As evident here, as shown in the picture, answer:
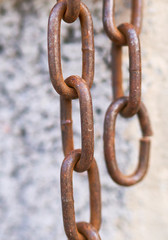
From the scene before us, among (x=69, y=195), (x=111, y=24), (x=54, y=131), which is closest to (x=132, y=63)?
(x=111, y=24)

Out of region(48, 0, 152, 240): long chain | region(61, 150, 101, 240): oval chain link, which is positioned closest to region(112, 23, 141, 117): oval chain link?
region(48, 0, 152, 240): long chain

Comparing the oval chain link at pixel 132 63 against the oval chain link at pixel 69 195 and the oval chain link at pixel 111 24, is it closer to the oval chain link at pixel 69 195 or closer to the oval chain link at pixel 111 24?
the oval chain link at pixel 111 24

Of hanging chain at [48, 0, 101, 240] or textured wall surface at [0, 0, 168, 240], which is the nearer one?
hanging chain at [48, 0, 101, 240]

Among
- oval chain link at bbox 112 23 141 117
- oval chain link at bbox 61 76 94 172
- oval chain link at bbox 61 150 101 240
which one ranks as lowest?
oval chain link at bbox 61 150 101 240

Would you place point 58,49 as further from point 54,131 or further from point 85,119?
point 54,131

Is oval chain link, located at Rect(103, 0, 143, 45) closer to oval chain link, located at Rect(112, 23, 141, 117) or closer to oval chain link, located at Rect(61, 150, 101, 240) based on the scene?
oval chain link, located at Rect(112, 23, 141, 117)

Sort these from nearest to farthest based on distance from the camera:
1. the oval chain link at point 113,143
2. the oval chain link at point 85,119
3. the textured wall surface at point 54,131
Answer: the oval chain link at point 85,119
the oval chain link at point 113,143
the textured wall surface at point 54,131

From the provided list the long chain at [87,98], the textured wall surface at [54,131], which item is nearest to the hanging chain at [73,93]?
the long chain at [87,98]

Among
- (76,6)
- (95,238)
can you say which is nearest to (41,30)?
(76,6)
